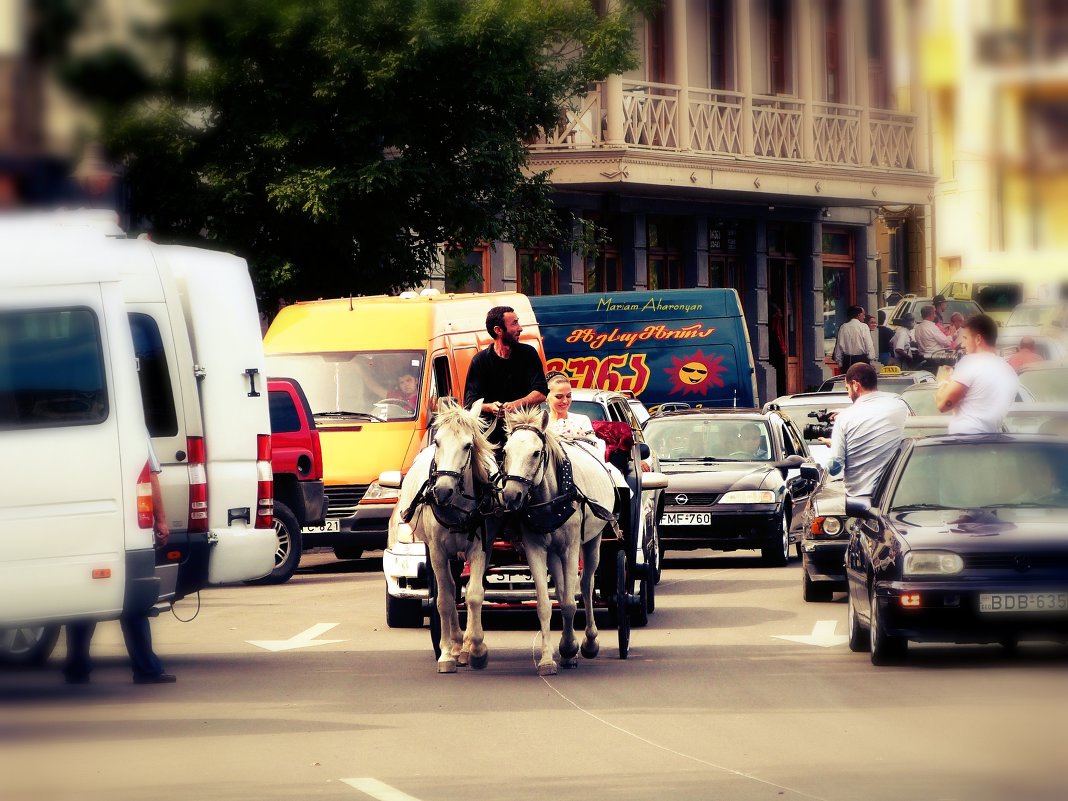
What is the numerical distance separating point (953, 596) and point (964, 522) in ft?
1.93

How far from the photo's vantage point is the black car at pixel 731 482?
818 inches

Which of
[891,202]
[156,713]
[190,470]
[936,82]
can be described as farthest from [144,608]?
[936,82]

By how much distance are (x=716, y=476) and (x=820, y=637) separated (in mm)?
7104

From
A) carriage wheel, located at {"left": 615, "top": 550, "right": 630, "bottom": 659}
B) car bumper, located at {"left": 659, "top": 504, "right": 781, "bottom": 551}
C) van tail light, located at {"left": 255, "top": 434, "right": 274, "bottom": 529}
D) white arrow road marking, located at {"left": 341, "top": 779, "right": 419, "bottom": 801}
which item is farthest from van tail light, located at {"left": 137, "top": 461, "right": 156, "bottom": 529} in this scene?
car bumper, located at {"left": 659, "top": 504, "right": 781, "bottom": 551}

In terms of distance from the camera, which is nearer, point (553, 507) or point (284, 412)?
point (553, 507)

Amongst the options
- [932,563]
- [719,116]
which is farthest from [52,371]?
[719,116]

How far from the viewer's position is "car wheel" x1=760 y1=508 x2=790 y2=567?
2116 centimetres

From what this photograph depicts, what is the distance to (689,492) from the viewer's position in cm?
2092

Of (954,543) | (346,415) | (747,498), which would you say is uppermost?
(346,415)

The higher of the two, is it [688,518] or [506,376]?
[506,376]

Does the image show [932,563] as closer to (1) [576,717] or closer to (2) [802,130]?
(1) [576,717]

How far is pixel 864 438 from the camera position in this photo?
566 inches

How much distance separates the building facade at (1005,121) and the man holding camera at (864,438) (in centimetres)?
1310

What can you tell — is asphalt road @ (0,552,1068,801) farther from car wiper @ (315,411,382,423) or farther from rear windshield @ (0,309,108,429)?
car wiper @ (315,411,382,423)
